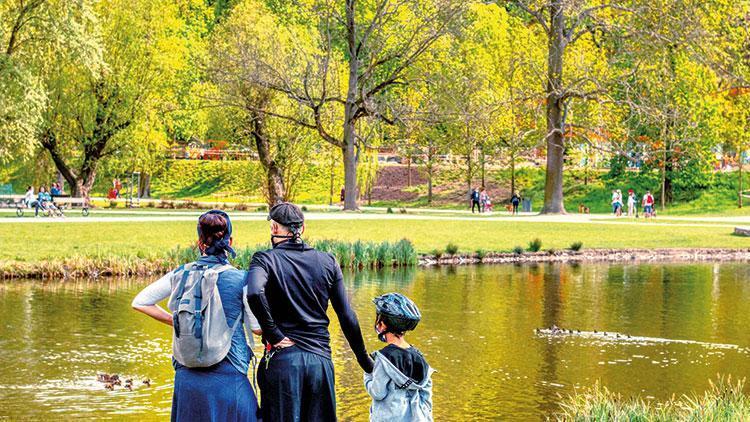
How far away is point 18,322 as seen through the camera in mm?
19250

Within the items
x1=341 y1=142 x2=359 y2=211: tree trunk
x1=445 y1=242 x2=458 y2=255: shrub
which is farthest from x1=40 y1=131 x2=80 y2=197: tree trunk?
x1=445 y1=242 x2=458 y2=255: shrub

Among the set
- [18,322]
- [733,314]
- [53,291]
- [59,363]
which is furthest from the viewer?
[53,291]

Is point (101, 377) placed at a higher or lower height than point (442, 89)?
lower

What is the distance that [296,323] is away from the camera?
693 centimetres

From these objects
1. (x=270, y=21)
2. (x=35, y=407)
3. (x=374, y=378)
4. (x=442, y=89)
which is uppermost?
(x=270, y=21)

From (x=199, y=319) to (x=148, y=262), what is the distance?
21.3 metres

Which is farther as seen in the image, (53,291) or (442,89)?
(442,89)

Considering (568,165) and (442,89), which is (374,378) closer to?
(442,89)

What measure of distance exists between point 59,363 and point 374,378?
9.70m

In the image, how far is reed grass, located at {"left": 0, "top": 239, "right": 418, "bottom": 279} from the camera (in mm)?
26281

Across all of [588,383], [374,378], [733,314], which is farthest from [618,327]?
[374,378]

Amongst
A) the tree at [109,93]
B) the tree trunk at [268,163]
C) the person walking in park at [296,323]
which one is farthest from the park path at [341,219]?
the person walking in park at [296,323]

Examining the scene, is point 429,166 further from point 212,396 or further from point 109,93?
point 212,396

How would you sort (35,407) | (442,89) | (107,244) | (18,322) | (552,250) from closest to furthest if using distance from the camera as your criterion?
(35,407) < (18,322) < (107,244) < (552,250) < (442,89)
